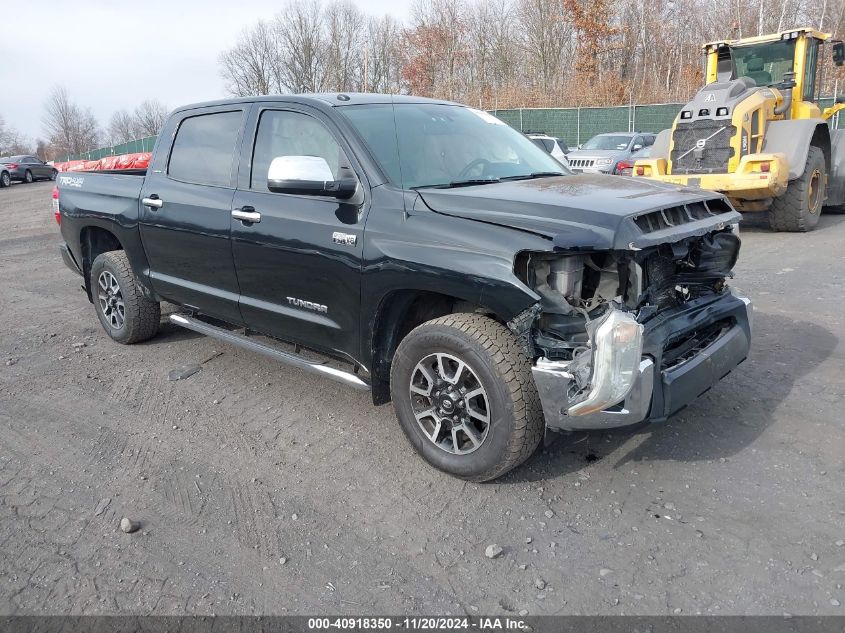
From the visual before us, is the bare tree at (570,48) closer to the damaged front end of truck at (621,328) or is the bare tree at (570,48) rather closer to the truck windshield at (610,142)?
the truck windshield at (610,142)

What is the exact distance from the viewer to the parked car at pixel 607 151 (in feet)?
50.7

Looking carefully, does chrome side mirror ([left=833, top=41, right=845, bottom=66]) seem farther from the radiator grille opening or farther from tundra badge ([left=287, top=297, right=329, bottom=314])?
tundra badge ([left=287, top=297, right=329, bottom=314])

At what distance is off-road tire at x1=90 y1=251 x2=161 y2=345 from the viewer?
5.50m

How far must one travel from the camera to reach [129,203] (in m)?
5.16

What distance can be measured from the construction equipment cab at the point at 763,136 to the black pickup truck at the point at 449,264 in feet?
19.6

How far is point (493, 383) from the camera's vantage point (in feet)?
10.1

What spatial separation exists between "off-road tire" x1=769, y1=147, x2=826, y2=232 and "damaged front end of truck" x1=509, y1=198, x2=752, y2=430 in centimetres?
728

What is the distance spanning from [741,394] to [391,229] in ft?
8.33

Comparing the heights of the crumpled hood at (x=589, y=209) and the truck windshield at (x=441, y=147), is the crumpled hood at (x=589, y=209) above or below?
below

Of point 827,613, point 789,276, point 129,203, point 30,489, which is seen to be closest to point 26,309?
point 129,203

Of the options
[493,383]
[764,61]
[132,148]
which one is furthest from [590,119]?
[132,148]

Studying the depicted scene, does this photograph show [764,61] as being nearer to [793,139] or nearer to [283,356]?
[793,139]

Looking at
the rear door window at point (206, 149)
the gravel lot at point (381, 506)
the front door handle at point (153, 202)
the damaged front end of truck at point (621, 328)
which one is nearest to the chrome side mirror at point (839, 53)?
the gravel lot at point (381, 506)

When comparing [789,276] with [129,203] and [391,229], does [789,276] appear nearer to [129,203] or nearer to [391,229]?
[391,229]
